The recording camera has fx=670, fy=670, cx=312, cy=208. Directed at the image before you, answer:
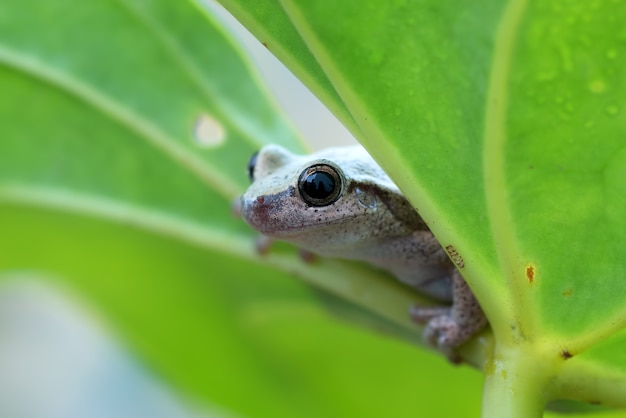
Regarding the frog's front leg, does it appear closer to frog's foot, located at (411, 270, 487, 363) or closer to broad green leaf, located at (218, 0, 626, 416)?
frog's foot, located at (411, 270, 487, 363)

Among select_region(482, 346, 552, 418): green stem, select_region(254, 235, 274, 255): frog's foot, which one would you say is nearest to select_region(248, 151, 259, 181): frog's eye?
select_region(254, 235, 274, 255): frog's foot

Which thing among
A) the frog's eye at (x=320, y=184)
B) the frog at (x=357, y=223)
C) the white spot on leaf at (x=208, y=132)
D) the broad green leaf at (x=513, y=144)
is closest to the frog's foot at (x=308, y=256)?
the frog at (x=357, y=223)

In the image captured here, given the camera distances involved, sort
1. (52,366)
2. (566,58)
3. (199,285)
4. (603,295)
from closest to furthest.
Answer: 1. (566,58)
2. (603,295)
3. (199,285)
4. (52,366)

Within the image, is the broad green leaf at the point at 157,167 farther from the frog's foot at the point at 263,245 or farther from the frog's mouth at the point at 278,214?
the frog's mouth at the point at 278,214

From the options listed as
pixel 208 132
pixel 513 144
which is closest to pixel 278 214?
pixel 208 132

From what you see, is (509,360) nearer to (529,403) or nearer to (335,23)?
(529,403)

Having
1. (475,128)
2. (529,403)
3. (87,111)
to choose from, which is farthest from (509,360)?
(87,111)
